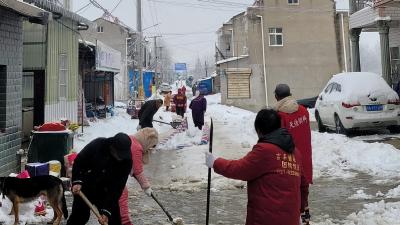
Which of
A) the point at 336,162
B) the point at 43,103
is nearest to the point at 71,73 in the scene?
the point at 43,103

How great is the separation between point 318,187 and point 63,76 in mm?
8775

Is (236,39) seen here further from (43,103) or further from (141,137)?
(141,137)

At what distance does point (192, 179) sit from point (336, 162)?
10.8ft

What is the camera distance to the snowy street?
668cm

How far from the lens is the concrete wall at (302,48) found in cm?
3544

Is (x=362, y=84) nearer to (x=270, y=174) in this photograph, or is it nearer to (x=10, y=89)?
(x=10, y=89)

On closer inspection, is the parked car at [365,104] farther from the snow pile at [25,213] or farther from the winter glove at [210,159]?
the winter glove at [210,159]

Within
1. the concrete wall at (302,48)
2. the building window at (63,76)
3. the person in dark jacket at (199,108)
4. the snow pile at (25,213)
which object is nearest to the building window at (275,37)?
the concrete wall at (302,48)

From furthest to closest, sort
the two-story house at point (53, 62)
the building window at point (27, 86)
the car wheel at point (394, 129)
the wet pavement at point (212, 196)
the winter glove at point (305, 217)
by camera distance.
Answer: the building window at point (27, 86) < the car wheel at point (394, 129) < the two-story house at point (53, 62) < the wet pavement at point (212, 196) < the winter glove at point (305, 217)

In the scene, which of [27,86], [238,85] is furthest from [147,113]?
[238,85]

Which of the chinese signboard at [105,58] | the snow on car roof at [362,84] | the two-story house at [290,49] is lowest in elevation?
the snow on car roof at [362,84]

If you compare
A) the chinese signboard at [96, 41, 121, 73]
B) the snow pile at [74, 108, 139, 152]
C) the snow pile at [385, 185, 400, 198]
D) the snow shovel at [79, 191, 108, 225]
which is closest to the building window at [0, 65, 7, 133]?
the snow pile at [74, 108, 139, 152]

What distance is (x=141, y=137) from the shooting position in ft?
16.3

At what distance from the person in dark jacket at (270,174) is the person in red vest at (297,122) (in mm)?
1920
